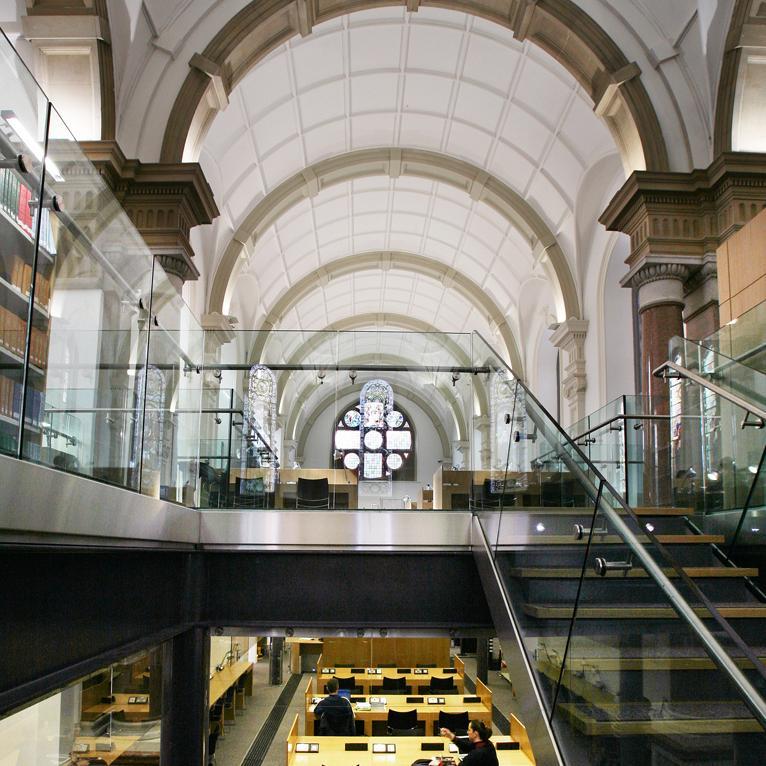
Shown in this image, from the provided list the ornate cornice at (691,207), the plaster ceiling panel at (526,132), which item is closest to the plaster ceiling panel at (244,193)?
the plaster ceiling panel at (526,132)

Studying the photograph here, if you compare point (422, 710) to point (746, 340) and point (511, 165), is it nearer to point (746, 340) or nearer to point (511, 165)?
point (746, 340)

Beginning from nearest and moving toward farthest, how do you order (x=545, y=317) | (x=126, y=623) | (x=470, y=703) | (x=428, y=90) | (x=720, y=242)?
(x=126, y=623) < (x=720, y=242) < (x=470, y=703) < (x=428, y=90) < (x=545, y=317)

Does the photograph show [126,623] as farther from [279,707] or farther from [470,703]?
[279,707]

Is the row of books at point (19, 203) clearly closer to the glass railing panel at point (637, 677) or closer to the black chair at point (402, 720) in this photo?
the glass railing panel at point (637, 677)

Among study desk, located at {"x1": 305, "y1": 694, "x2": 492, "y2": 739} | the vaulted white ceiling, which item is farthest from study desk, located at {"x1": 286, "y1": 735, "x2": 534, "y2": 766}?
the vaulted white ceiling

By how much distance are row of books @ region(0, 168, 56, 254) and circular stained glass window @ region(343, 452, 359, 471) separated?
16.7 ft

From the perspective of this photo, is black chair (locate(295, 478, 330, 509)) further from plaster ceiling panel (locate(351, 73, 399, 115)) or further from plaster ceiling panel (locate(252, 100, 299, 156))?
plaster ceiling panel (locate(351, 73, 399, 115))

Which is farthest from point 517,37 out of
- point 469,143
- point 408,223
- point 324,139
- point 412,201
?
point 408,223

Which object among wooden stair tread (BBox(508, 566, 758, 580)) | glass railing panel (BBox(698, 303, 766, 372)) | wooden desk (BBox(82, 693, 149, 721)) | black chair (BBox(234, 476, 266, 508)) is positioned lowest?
wooden desk (BBox(82, 693, 149, 721))

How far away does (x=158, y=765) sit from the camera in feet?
24.9

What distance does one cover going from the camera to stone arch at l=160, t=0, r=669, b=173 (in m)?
10.9

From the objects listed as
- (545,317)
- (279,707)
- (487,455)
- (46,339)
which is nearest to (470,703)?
(279,707)

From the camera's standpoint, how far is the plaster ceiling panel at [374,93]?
15.4 m

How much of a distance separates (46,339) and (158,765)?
5.12 metres
